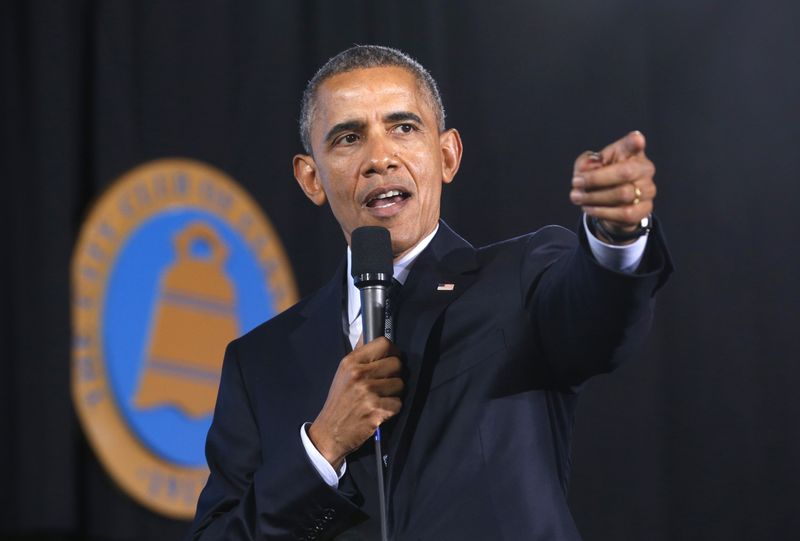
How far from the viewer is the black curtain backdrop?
124 inches

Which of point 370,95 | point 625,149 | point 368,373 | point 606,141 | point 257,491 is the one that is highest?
point 606,141

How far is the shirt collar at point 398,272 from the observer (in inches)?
69.0

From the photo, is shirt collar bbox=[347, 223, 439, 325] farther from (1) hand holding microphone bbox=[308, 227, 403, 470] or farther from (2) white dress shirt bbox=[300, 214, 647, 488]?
(1) hand holding microphone bbox=[308, 227, 403, 470]

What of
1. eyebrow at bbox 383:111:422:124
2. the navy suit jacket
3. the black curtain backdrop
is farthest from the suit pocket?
the black curtain backdrop

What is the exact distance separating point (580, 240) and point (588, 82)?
109 inches

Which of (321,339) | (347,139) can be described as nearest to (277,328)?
(321,339)

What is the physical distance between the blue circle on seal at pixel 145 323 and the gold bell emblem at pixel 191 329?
0.05ft

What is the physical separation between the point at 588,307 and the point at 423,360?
289 millimetres

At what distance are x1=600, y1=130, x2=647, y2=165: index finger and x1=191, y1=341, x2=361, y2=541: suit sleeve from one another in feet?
1.92

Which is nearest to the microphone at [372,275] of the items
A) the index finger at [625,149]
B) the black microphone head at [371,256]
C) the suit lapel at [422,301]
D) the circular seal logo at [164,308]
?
the black microphone head at [371,256]

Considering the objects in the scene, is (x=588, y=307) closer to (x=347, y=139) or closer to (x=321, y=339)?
(x=321, y=339)

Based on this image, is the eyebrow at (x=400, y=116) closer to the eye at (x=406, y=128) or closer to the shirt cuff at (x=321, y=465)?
the eye at (x=406, y=128)

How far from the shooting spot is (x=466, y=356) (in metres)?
1.57

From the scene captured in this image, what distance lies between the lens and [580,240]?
135cm
